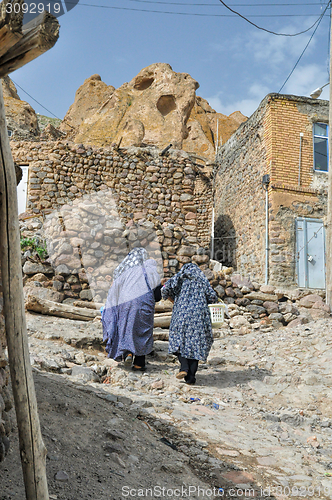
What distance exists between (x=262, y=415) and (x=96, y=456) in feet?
6.51

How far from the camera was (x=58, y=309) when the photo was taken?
21.2 ft

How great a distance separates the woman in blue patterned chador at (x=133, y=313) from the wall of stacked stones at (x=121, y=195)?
10.5 feet

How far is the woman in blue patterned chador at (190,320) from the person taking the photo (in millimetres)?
4457

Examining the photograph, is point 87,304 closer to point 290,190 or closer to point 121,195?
point 121,195

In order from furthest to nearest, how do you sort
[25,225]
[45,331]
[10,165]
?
1. [25,225]
2. [45,331]
3. [10,165]

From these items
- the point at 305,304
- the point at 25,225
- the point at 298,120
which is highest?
the point at 298,120

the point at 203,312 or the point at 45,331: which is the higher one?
the point at 203,312

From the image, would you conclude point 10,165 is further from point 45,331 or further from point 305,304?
point 305,304

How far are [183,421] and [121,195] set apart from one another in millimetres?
7522

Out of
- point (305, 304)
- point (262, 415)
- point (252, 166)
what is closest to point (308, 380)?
point (262, 415)

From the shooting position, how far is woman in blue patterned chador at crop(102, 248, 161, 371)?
183 inches

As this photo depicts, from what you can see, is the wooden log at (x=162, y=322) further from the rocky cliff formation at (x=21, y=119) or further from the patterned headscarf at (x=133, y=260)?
the rocky cliff formation at (x=21, y=119)

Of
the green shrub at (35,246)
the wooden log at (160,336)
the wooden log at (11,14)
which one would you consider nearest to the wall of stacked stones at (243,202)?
the wooden log at (160,336)

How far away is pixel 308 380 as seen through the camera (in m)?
4.63
